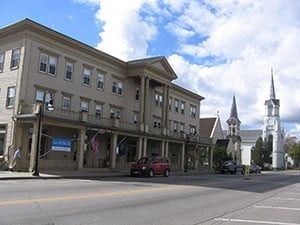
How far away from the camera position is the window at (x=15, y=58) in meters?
33.5

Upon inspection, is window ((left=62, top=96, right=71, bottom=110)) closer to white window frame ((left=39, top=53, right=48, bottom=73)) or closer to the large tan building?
the large tan building

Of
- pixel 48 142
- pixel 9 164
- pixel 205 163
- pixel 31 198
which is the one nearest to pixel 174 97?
pixel 205 163

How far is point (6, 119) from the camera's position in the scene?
3331 cm

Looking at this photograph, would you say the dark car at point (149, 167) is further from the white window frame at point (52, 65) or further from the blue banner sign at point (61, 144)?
the white window frame at point (52, 65)

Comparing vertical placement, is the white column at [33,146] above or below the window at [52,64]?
below

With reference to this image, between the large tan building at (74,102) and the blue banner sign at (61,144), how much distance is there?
3.2 inches

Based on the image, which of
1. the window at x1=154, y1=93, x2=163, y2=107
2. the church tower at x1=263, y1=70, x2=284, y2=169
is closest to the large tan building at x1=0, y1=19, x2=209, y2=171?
the window at x1=154, y1=93, x2=163, y2=107

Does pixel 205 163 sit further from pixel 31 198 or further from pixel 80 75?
pixel 31 198

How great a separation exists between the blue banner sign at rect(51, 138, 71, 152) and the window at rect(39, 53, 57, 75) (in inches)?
236

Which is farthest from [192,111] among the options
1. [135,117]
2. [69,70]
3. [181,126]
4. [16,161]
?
[16,161]

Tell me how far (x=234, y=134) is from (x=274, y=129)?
31.4 m

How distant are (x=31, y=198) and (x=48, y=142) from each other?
861 inches

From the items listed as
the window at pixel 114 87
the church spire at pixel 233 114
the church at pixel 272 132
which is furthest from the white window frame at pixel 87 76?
the church at pixel 272 132

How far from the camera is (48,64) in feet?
115
